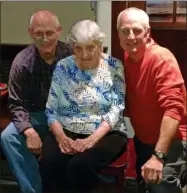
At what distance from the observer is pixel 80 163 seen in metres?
1.70

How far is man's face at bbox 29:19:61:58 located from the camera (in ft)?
6.06

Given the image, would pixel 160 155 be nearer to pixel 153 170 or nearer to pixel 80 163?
pixel 153 170

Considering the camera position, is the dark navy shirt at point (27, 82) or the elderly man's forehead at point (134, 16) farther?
the dark navy shirt at point (27, 82)

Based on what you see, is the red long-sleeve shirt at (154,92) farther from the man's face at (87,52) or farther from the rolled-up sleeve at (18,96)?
the rolled-up sleeve at (18,96)

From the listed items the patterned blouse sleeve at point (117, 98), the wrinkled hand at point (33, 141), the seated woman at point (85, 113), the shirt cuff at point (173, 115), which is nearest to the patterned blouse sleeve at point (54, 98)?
the seated woman at point (85, 113)

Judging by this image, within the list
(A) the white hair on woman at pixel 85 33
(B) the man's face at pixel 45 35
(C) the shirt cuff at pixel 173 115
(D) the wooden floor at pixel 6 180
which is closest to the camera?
(C) the shirt cuff at pixel 173 115

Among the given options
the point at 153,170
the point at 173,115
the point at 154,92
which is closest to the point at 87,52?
the point at 154,92

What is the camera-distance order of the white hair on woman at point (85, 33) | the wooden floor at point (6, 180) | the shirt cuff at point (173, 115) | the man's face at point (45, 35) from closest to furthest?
the shirt cuff at point (173, 115) → the white hair on woman at point (85, 33) → the man's face at point (45, 35) → the wooden floor at point (6, 180)

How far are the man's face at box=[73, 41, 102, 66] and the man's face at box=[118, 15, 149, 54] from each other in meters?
0.12

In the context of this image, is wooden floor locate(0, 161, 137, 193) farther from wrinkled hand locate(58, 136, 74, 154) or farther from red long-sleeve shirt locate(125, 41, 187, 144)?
red long-sleeve shirt locate(125, 41, 187, 144)

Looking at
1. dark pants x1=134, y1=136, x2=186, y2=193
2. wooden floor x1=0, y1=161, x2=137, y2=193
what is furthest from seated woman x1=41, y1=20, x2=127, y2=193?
wooden floor x1=0, y1=161, x2=137, y2=193

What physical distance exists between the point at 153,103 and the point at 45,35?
1.90 ft

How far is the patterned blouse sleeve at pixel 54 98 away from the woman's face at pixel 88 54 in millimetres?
117

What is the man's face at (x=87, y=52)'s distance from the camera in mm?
1744
